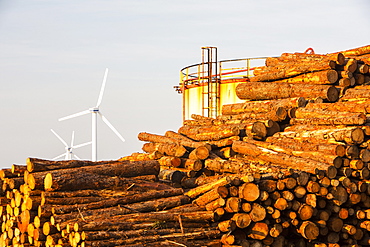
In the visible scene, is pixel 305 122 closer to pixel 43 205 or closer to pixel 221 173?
pixel 221 173

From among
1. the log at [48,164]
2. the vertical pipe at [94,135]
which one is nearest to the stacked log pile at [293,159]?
the log at [48,164]

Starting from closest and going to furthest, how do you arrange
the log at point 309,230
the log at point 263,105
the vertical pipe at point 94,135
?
1. the log at point 309,230
2. the log at point 263,105
3. the vertical pipe at point 94,135

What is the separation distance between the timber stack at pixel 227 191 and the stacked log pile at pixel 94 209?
0.03m

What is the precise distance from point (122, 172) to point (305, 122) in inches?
247

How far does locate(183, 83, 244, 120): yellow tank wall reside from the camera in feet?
96.0

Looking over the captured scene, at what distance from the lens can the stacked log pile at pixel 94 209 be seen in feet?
42.4

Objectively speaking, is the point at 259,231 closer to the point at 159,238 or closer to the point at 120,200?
the point at 159,238

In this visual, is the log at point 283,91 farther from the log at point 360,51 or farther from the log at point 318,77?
the log at point 360,51

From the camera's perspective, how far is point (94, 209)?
13984mm

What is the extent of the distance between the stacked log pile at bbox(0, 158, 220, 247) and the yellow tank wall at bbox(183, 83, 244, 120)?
44.8 ft

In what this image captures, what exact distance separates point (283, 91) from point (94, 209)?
10.2 meters

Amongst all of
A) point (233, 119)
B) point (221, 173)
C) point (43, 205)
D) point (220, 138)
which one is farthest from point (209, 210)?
point (233, 119)

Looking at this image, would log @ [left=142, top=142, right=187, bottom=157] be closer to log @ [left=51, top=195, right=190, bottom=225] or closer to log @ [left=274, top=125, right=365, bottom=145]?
log @ [left=274, top=125, right=365, bottom=145]

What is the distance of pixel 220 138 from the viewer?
63.1 ft
